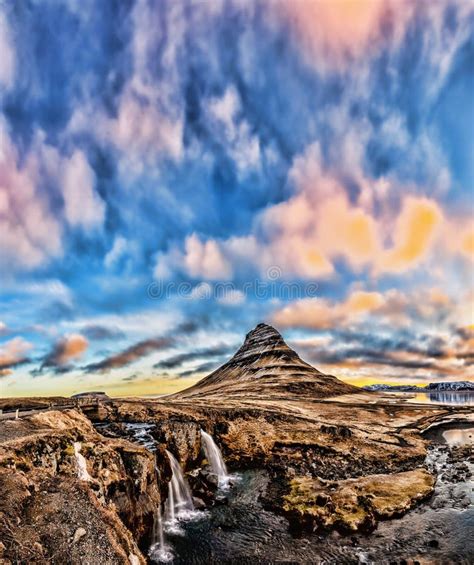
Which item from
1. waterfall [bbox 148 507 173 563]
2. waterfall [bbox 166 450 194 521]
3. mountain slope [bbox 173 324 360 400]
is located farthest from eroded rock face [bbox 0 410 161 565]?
mountain slope [bbox 173 324 360 400]

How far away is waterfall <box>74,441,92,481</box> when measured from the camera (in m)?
23.3

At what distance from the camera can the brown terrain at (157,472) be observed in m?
15.8

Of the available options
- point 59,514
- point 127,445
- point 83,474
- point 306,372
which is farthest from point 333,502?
point 306,372

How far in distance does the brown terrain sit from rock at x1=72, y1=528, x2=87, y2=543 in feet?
0.13

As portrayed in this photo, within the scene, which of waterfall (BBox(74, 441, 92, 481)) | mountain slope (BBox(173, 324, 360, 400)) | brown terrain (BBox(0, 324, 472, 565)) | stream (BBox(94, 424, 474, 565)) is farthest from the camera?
mountain slope (BBox(173, 324, 360, 400))

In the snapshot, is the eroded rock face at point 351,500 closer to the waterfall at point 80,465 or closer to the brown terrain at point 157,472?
the brown terrain at point 157,472

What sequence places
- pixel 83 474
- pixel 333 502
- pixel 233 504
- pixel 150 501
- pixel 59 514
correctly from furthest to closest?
pixel 233 504
pixel 333 502
pixel 150 501
pixel 83 474
pixel 59 514

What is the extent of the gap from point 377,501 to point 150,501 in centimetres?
2072

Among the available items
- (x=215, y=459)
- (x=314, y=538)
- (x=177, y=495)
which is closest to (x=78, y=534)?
(x=314, y=538)

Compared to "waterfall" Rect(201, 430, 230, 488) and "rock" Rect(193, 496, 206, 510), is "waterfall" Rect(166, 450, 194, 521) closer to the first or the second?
"rock" Rect(193, 496, 206, 510)

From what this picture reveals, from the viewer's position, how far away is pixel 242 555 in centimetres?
2620

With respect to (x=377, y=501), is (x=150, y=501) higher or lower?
higher

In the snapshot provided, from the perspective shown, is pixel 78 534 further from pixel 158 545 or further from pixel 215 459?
pixel 215 459

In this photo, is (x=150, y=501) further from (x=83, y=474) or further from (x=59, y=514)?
(x=59, y=514)
